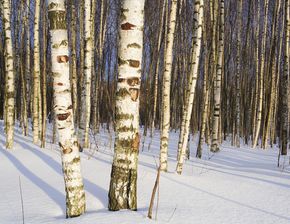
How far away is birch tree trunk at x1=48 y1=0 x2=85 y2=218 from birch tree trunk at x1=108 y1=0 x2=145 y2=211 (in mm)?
330

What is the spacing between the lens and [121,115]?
2.95m

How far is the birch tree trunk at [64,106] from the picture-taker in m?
2.84

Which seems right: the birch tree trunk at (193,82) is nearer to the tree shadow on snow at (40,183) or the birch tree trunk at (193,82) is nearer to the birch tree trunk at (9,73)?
the tree shadow on snow at (40,183)

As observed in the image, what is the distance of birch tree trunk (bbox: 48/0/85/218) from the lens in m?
2.84

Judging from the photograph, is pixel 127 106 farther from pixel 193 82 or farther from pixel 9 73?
pixel 9 73

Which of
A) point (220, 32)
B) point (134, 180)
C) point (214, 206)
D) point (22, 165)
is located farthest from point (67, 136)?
point (220, 32)

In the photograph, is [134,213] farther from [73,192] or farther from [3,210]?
[3,210]

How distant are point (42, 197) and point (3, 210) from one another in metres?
0.50

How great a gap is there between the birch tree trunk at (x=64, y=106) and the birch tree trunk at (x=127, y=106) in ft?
1.08

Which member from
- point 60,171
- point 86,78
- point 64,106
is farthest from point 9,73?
point 64,106

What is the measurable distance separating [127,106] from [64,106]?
1.83 ft

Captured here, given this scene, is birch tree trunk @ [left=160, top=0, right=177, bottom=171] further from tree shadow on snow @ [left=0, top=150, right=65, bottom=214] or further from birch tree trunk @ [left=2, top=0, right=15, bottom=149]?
birch tree trunk @ [left=2, top=0, right=15, bottom=149]

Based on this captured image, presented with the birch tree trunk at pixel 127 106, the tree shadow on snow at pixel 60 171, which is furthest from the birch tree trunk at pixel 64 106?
the tree shadow on snow at pixel 60 171

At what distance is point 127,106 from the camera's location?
2.94 m
